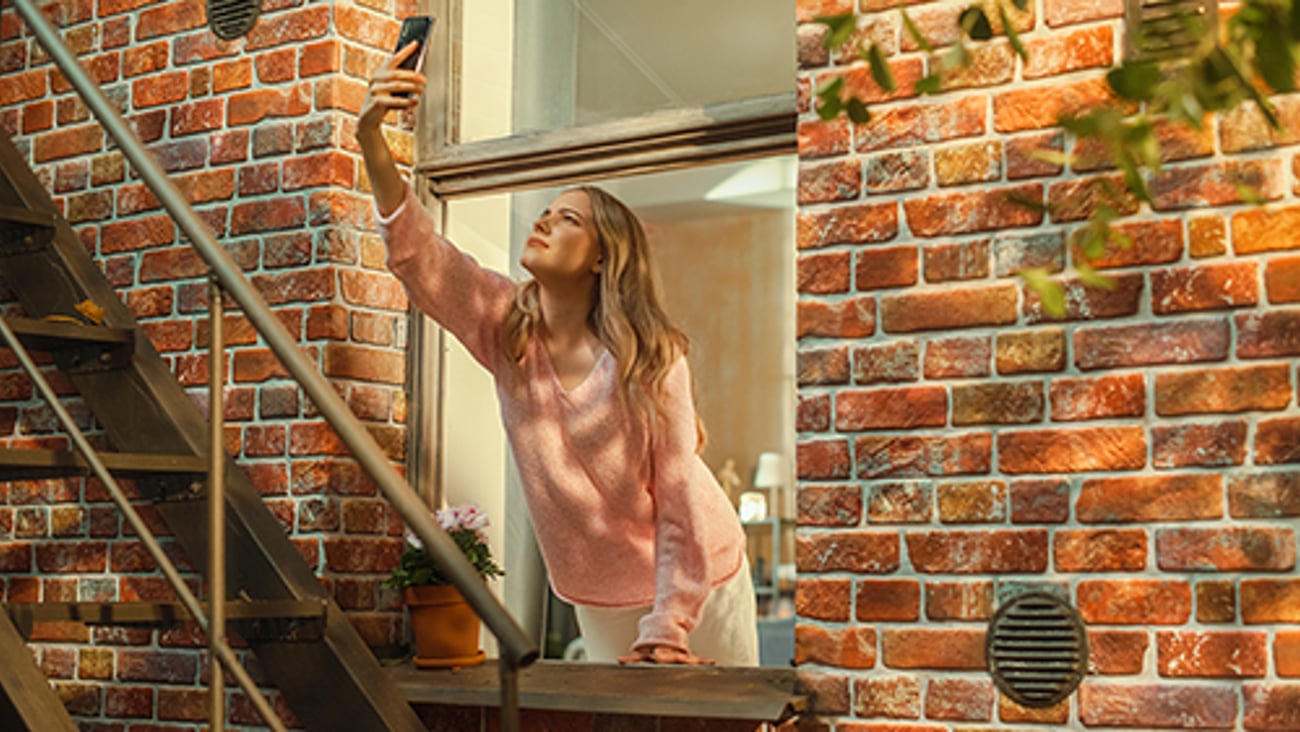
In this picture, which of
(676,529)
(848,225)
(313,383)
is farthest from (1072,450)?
(313,383)

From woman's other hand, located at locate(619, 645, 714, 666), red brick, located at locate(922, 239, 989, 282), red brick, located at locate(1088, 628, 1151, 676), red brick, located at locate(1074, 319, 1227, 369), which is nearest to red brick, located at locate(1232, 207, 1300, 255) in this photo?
red brick, located at locate(1074, 319, 1227, 369)

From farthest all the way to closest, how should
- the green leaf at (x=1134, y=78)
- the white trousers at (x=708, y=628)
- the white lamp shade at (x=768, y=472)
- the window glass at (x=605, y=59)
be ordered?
the white lamp shade at (x=768, y=472) → the white trousers at (x=708, y=628) → the window glass at (x=605, y=59) → the green leaf at (x=1134, y=78)

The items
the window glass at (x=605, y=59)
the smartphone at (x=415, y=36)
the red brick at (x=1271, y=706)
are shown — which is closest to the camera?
the red brick at (x=1271, y=706)

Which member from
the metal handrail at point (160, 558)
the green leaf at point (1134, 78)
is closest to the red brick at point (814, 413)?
the metal handrail at point (160, 558)

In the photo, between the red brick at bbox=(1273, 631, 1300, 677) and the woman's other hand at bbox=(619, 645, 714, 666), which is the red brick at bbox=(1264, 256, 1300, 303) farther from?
the woman's other hand at bbox=(619, 645, 714, 666)

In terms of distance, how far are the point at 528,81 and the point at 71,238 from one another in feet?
3.57

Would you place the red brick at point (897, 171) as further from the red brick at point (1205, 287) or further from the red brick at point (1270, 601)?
the red brick at point (1270, 601)

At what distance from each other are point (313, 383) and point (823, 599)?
923 millimetres

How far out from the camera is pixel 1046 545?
2303 millimetres

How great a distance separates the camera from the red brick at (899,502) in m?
2.40

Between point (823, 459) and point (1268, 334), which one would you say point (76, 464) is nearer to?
point (823, 459)

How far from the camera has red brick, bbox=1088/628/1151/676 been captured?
7.29 feet

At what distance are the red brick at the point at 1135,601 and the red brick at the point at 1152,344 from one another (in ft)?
1.08

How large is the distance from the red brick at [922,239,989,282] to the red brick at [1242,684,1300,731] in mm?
738
